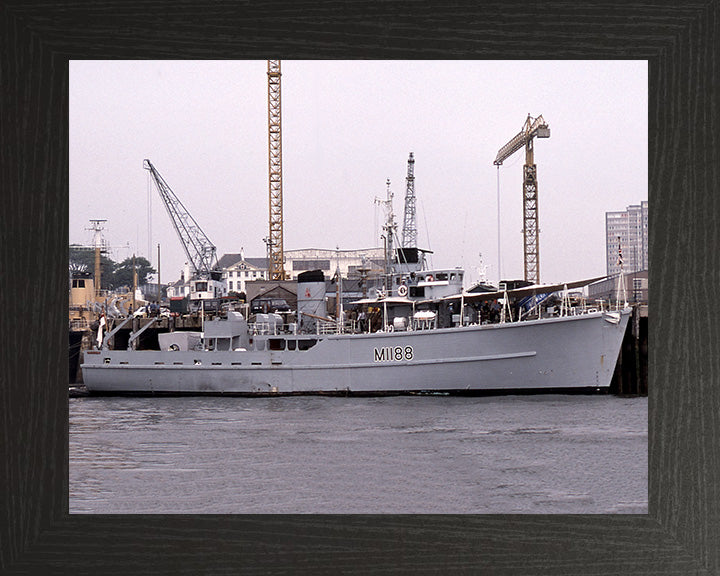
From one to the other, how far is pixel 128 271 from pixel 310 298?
3704 mm

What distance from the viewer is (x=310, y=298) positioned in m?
18.0

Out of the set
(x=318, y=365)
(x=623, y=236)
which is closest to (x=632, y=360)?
(x=318, y=365)

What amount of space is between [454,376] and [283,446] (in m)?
5.09

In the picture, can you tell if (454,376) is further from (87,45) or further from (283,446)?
(87,45)

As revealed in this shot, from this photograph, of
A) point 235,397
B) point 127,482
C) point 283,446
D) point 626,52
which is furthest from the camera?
point 235,397

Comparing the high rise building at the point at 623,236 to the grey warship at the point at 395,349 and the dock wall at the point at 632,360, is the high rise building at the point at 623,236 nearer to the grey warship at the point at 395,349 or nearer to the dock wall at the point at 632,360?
the grey warship at the point at 395,349

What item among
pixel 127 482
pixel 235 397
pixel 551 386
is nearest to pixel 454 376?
pixel 551 386

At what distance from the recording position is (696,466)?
208 cm

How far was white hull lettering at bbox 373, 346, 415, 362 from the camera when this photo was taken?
1598 cm

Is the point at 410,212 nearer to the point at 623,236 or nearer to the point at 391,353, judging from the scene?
the point at 391,353

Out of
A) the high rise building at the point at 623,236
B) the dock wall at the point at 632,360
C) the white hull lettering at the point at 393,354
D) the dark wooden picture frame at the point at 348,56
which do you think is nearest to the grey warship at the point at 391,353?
the white hull lettering at the point at 393,354

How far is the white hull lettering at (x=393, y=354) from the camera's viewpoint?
52.4 feet

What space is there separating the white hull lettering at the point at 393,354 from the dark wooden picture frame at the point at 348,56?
45.7ft

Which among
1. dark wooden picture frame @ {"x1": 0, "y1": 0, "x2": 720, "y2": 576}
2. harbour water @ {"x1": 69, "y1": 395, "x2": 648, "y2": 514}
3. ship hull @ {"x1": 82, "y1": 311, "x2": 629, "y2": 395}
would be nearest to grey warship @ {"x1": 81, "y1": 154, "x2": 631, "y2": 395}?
ship hull @ {"x1": 82, "y1": 311, "x2": 629, "y2": 395}
